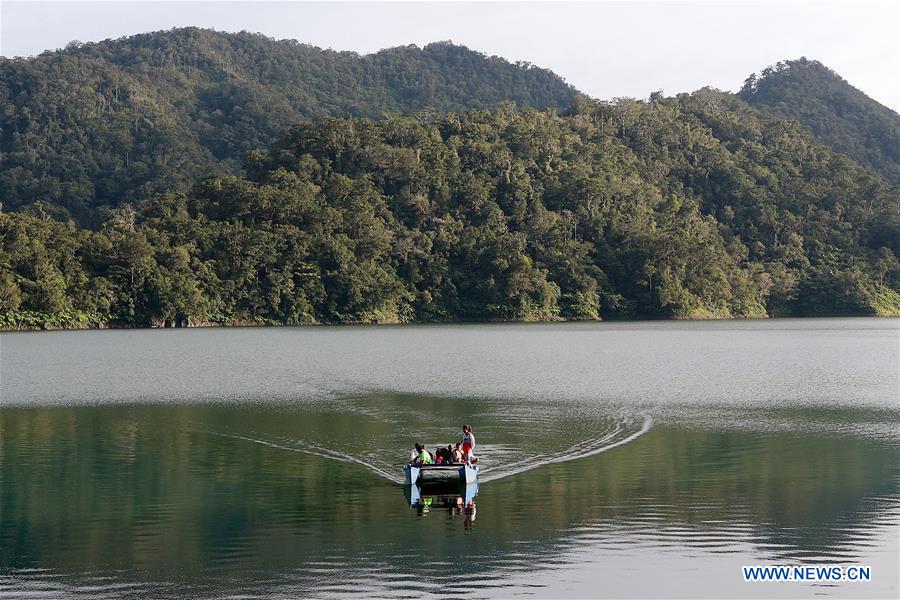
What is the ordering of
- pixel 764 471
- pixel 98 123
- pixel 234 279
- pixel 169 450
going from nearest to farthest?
pixel 764 471 → pixel 169 450 → pixel 234 279 → pixel 98 123

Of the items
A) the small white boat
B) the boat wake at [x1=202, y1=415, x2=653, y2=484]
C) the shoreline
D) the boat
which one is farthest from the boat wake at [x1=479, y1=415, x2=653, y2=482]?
the shoreline

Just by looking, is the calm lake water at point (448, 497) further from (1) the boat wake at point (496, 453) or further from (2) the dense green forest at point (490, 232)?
(2) the dense green forest at point (490, 232)

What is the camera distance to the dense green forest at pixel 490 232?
101 meters

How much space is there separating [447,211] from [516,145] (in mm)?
18914

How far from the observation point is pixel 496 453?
2762 cm

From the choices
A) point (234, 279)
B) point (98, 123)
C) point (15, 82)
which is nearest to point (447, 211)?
point (234, 279)

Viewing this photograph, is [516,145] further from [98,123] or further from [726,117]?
[98,123]

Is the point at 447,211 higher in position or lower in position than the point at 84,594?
higher

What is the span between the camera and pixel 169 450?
94.1 feet

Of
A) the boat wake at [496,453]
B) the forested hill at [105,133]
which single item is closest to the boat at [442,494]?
the boat wake at [496,453]

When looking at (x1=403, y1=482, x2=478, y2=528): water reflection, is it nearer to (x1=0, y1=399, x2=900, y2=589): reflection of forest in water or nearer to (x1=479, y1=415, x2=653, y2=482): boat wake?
(x1=0, y1=399, x2=900, y2=589): reflection of forest in water

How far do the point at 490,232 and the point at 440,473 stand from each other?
4107 inches

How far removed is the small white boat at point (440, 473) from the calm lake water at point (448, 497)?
483 mm

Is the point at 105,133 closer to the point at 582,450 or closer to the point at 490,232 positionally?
the point at 490,232
